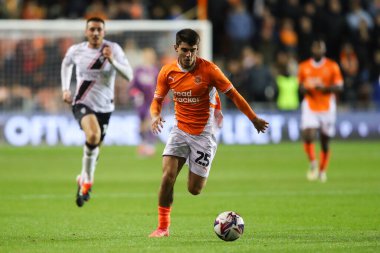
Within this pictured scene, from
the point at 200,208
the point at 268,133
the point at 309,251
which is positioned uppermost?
the point at 309,251

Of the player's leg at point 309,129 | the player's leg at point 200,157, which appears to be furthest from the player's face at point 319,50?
the player's leg at point 200,157

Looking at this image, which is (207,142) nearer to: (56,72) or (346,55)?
(56,72)

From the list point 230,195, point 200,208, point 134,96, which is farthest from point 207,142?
point 134,96

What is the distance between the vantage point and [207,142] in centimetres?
1023

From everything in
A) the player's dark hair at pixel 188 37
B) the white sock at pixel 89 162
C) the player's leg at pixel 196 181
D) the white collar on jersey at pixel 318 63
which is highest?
the player's dark hair at pixel 188 37

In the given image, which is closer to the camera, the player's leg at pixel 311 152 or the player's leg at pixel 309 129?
the player's leg at pixel 311 152

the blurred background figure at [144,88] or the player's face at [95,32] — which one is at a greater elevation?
the player's face at [95,32]

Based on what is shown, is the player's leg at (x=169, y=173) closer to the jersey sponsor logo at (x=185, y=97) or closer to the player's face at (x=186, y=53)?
the jersey sponsor logo at (x=185, y=97)

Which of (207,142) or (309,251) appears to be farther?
(207,142)

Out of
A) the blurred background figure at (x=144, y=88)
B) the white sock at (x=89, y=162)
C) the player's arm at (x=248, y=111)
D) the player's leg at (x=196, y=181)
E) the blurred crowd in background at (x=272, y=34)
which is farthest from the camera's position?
the blurred crowd in background at (x=272, y=34)

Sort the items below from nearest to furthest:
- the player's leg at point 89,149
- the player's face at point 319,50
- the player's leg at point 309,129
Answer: the player's leg at point 89,149 < the player's face at point 319,50 < the player's leg at point 309,129

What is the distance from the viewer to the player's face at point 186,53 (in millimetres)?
9680

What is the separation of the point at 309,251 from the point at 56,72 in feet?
53.3

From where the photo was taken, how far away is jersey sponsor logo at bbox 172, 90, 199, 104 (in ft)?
33.1
